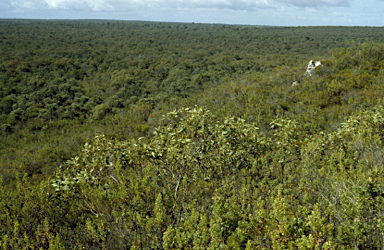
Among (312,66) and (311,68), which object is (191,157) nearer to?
(311,68)

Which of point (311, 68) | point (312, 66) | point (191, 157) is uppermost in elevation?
point (312, 66)

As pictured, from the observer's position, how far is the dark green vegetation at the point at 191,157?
3924mm

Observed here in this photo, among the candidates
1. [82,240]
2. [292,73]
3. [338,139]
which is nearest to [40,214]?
[82,240]

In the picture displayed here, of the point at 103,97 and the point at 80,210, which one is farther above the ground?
the point at 80,210

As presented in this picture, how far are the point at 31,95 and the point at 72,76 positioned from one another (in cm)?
1175

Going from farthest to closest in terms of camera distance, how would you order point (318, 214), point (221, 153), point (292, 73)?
point (292, 73) → point (221, 153) → point (318, 214)

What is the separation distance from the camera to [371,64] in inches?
909

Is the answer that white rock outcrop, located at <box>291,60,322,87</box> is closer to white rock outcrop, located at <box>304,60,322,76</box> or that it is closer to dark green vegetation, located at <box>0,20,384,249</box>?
white rock outcrop, located at <box>304,60,322,76</box>

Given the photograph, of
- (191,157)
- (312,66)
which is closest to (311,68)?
(312,66)

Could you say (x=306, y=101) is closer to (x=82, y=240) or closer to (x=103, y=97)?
(x=82, y=240)

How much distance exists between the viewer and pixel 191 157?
629cm

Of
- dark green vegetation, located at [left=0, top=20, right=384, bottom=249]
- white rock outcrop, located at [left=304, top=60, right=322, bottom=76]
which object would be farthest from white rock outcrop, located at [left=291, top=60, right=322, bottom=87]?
dark green vegetation, located at [left=0, top=20, right=384, bottom=249]

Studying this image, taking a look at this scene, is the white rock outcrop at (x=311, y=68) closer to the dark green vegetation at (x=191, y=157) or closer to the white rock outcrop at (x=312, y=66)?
the white rock outcrop at (x=312, y=66)

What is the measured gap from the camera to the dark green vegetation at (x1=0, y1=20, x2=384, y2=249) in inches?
154
